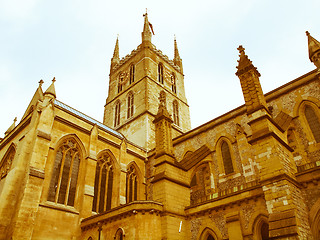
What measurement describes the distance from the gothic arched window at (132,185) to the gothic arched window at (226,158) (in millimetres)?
7678

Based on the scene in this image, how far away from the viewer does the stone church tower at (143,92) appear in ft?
90.4

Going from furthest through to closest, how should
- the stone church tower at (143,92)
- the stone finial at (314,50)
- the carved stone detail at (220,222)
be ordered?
the stone church tower at (143,92) < the stone finial at (314,50) < the carved stone detail at (220,222)

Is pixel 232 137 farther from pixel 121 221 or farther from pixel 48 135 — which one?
pixel 48 135

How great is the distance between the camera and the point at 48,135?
15.8 meters

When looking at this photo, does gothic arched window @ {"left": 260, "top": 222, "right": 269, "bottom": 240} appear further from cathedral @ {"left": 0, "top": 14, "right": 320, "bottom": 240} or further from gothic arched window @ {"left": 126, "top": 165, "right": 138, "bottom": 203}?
gothic arched window @ {"left": 126, "top": 165, "right": 138, "bottom": 203}

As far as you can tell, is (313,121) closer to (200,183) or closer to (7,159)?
(200,183)

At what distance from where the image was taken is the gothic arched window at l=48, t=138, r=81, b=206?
15.6 metres

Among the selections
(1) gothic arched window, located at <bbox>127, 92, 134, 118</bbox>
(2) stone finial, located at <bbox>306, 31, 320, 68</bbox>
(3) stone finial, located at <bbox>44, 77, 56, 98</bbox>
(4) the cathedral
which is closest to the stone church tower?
(1) gothic arched window, located at <bbox>127, 92, 134, 118</bbox>

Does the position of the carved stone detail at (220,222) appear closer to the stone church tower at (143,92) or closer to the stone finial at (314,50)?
the stone finial at (314,50)

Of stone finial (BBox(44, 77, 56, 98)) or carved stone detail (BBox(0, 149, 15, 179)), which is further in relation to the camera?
stone finial (BBox(44, 77, 56, 98))

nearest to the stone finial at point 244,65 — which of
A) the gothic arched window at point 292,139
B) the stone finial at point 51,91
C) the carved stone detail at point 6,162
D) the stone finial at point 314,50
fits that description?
the gothic arched window at point 292,139

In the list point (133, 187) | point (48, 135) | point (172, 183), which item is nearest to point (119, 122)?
point (133, 187)

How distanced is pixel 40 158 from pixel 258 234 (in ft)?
39.9

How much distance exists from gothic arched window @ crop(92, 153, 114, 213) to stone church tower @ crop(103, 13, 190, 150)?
20.3ft
